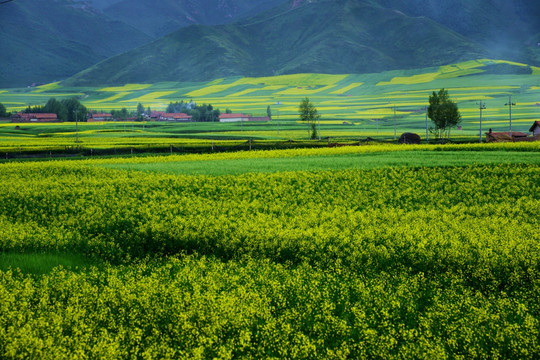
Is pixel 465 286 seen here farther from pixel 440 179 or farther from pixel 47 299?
pixel 440 179

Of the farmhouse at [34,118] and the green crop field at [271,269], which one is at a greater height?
the farmhouse at [34,118]

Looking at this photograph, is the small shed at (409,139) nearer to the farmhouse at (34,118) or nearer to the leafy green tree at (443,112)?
the leafy green tree at (443,112)

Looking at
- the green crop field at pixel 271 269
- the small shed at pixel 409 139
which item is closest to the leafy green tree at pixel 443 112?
the small shed at pixel 409 139

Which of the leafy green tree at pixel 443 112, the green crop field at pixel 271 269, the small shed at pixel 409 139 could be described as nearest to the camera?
the green crop field at pixel 271 269

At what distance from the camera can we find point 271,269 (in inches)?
A: 595

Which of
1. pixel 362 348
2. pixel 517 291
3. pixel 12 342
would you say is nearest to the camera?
pixel 12 342

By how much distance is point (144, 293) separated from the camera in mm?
11930

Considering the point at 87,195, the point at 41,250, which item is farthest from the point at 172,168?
the point at 41,250

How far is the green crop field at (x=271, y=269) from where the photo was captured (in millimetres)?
10078

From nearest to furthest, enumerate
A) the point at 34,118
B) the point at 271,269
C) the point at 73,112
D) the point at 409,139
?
the point at 271,269
the point at 409,139
the point at 34,118
the point at 73,112

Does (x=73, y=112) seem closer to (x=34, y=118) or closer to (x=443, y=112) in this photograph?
(x=34, y=118)

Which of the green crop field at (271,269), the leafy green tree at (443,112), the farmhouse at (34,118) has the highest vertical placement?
the farmhouse at (34,118)

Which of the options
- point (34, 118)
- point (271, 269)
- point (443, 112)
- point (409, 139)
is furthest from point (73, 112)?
point (271, 269)

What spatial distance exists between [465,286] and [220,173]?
21.8m
